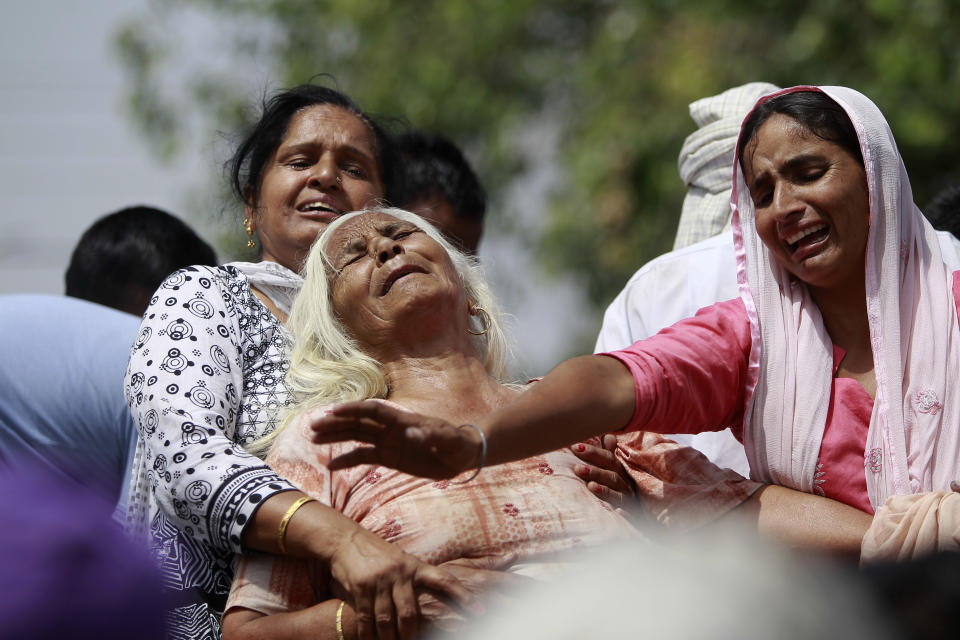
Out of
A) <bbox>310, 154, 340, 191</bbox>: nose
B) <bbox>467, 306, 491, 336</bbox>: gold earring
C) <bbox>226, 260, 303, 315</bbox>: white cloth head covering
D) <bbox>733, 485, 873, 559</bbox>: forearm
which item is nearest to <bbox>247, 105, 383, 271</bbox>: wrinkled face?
<bbox>310, 154, 340, 191</bbox>: nose

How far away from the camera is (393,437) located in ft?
7.09

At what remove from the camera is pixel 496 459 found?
2.33 m

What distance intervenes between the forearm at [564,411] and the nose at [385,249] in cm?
82

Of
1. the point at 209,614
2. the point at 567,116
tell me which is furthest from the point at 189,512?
the point at 567,116

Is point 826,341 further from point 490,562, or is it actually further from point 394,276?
point 394,276

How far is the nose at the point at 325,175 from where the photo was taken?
3.78 meters

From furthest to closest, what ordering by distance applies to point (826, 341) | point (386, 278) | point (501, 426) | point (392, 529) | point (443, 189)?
1. point (443, 189)
2. point (386, 278)
3. point (826, 341)
4. point (392, 529)
5. point (501, 426)

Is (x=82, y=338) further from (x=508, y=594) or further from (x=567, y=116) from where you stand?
(x=567, y=116)

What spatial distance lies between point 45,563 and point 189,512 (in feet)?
4.48

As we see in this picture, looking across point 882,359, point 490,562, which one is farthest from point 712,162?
point 490,562

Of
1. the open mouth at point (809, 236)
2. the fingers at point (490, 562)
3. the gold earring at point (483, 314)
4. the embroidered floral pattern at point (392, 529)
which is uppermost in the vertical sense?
the open mouth at point (809, 236)

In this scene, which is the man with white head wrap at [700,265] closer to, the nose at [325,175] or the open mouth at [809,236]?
the open mouth at [809,236]

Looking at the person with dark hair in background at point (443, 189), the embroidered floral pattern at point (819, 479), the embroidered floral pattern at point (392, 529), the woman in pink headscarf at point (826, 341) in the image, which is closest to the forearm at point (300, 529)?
the embroidered floral pattern at point (392, 529)

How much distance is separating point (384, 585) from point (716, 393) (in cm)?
89
